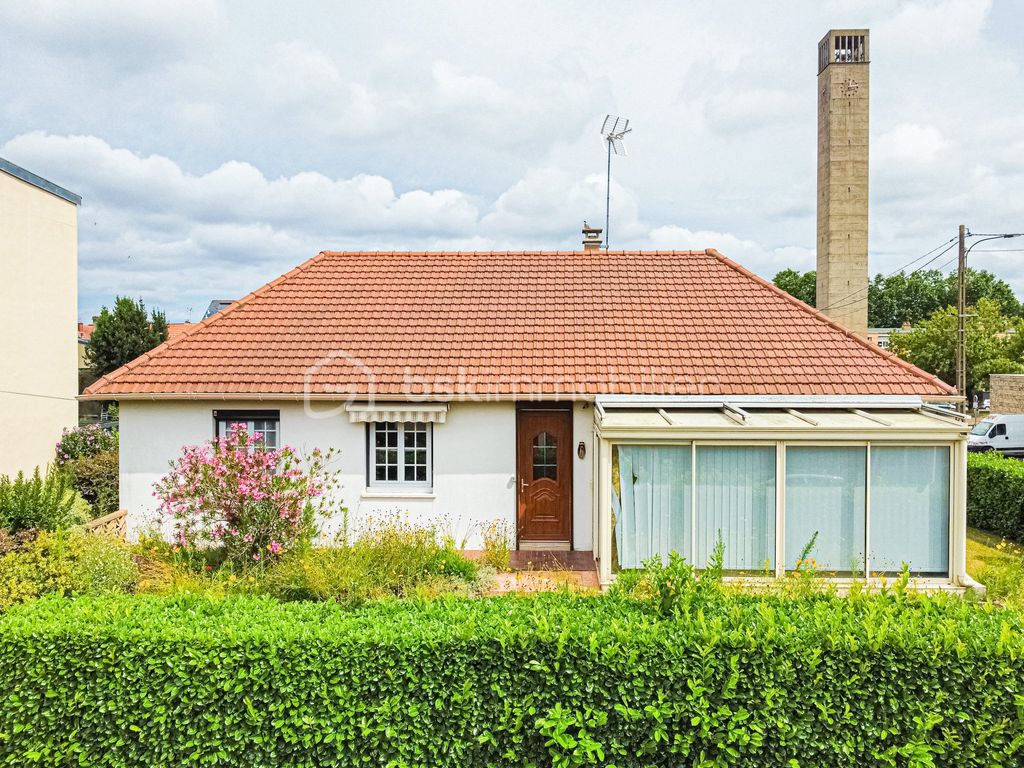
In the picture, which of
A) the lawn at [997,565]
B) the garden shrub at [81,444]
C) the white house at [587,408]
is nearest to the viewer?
the lawn at [997,565]

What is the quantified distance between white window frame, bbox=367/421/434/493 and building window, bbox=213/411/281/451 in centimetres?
188

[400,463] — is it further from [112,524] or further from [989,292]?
[989,292]

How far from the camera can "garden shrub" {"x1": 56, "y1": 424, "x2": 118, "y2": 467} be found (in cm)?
1823

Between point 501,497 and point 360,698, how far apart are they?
7.76 m

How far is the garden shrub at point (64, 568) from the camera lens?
8109 mm

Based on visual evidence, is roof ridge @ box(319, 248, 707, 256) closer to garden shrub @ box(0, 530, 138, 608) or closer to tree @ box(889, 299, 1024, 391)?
garden shrub @ box(0, 530, 138, 608)

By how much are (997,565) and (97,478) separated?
1904cm

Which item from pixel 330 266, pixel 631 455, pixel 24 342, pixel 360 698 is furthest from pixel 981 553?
pixel 24 342

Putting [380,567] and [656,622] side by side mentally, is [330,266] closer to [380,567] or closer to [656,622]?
[380,567]

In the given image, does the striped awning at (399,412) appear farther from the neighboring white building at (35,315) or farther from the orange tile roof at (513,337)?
the neighboring white building at (35,315)

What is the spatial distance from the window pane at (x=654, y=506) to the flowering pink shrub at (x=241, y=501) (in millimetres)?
5396

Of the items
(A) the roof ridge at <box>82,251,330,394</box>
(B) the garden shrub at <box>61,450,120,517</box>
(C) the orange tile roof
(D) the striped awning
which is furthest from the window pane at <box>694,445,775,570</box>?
(B) the garden shrub at <box>61,450,120,517</box>

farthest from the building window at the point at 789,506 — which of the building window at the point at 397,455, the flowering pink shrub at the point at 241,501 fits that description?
the flowering pink shrub at the point at 241,501

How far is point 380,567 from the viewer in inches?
399
